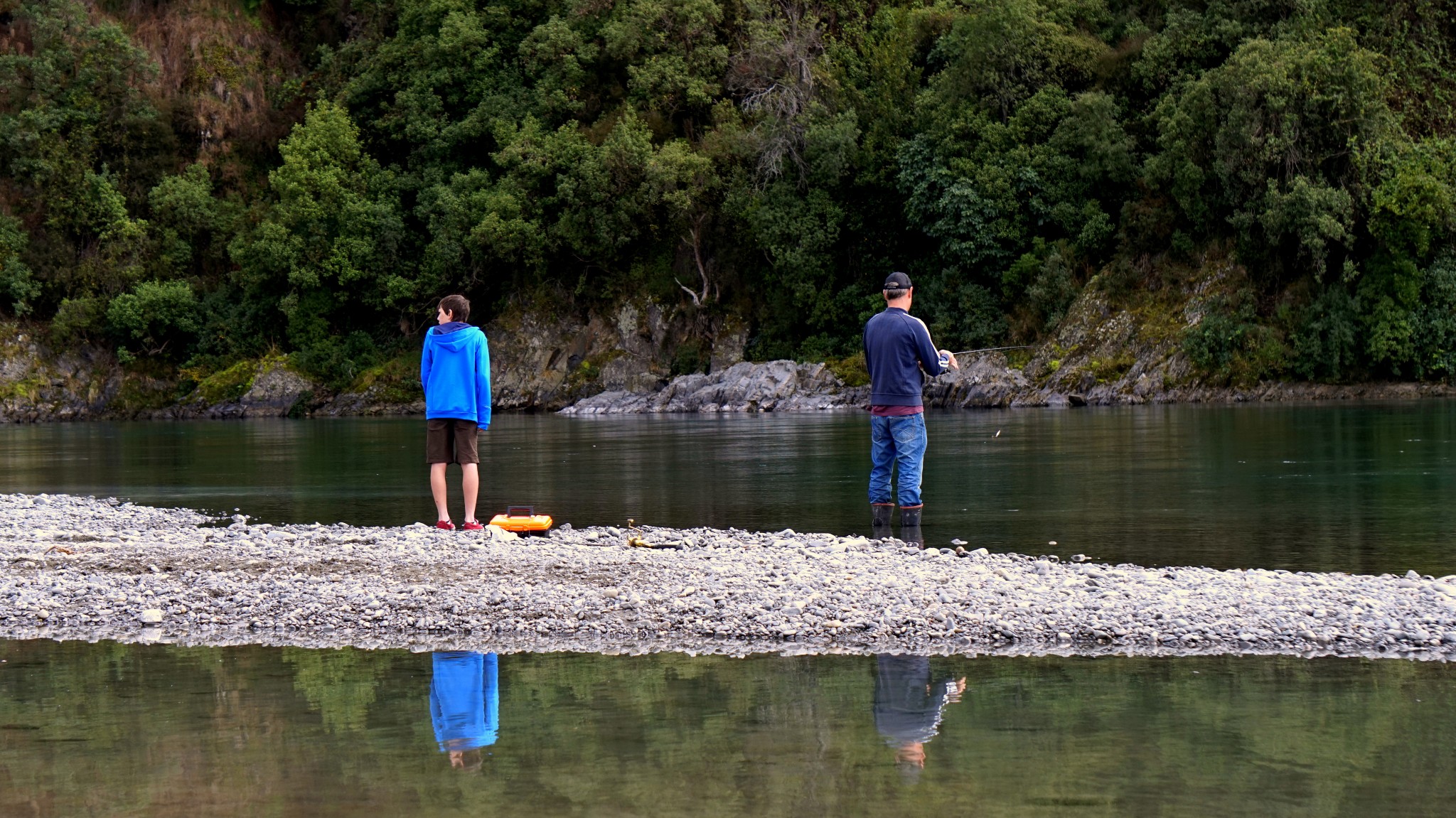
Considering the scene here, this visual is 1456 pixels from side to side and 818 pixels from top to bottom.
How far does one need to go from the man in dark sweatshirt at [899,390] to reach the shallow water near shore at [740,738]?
20.1 feet

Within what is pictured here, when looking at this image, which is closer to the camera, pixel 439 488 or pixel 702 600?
pixel 702 600

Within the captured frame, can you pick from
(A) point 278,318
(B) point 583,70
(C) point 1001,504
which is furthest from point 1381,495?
(A) point 278,318

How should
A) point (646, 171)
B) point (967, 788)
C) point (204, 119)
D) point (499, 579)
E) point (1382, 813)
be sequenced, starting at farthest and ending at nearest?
point (204, 119) → point (646, 171) → point (499, 579) → point (967, 788) → point (1382, 813)

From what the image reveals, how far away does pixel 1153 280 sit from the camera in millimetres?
52594

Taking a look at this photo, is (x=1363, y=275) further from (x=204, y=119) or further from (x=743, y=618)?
(x=204, y=119)

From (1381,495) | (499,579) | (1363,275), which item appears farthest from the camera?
(1363,275)

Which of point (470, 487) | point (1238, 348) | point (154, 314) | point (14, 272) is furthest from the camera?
point (14, 272)

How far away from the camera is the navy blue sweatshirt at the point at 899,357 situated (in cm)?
1344

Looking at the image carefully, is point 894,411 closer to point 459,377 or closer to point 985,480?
point 459,377

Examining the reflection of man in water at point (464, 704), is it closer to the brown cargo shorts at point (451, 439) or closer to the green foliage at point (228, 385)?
the brown cargo shorts at point (451, 439)

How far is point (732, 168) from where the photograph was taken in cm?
6341

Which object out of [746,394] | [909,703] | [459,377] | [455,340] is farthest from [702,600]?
[746,394]

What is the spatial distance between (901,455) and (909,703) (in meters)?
7.26

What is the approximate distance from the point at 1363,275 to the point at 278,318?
169 feet
